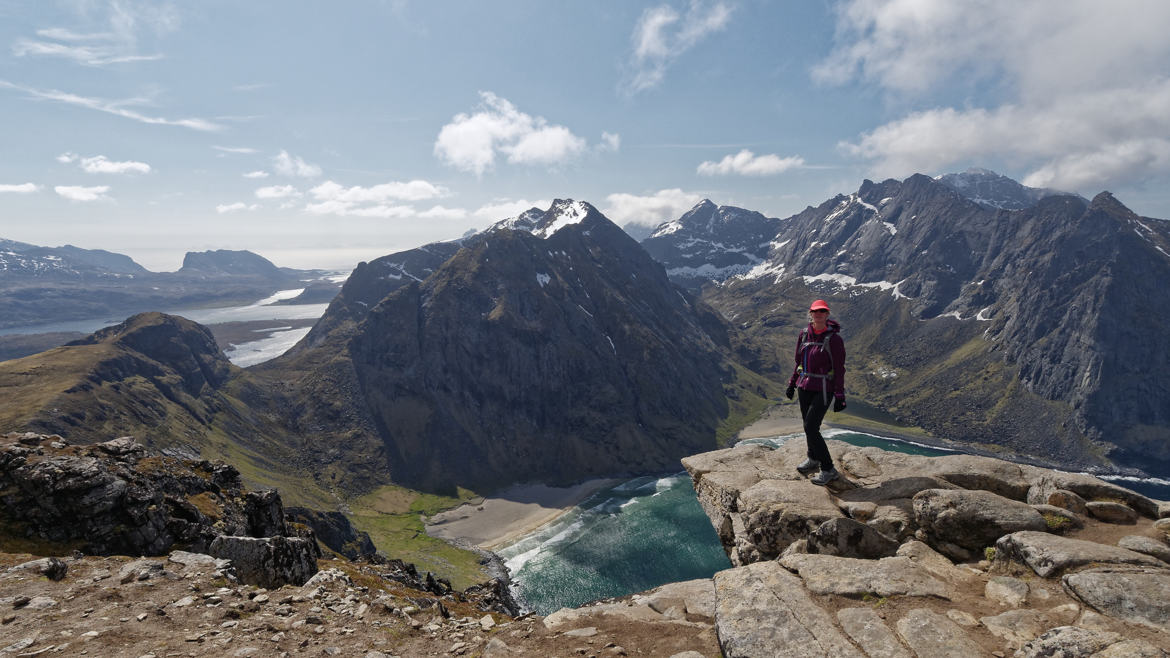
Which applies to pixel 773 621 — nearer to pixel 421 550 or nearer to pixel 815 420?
pixel 815 420

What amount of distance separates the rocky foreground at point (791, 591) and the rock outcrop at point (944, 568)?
48 mm

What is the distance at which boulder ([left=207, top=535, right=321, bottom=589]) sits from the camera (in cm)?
1906

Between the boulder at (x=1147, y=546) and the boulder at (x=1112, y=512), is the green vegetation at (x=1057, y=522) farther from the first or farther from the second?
the boulder at (x=1112, y=512)

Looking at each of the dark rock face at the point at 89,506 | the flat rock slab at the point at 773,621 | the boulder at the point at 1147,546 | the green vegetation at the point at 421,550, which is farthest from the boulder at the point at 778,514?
the green vegetation at the point at 421,550

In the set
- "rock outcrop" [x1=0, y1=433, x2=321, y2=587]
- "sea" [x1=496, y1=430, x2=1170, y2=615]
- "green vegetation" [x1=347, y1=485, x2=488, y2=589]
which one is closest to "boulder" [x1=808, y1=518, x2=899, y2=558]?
"rock outcrop" [x1=0, y1=433, x2=321, y2=587]

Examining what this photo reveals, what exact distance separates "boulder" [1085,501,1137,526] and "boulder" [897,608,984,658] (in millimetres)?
7935

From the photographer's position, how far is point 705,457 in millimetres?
25109

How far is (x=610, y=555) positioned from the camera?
507 feet

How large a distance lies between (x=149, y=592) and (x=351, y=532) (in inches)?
5342

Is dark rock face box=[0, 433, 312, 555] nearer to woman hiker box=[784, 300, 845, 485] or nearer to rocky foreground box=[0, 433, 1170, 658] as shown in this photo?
rocky foreground box=[0, 433, 1170, 658]

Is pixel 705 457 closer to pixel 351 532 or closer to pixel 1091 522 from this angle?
pixel 1091 522

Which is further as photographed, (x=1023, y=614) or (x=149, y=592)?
(x=149, y=592)

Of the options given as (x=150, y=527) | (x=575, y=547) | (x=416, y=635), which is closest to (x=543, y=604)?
(x=575, y=547)

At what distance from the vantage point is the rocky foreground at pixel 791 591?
1005 centimetres
